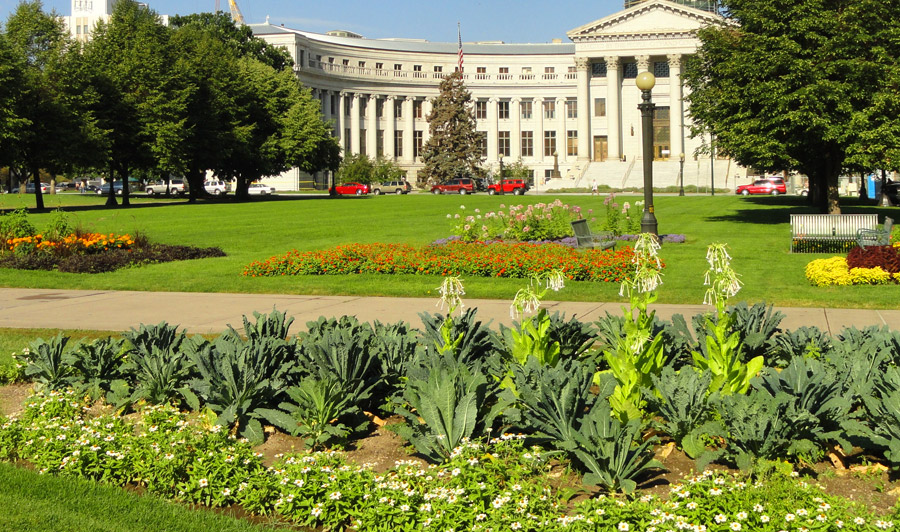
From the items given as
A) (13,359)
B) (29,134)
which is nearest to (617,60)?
(29,134)

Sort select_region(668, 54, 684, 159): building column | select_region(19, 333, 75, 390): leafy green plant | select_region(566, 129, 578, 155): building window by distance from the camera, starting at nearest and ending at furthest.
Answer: select_region(19, 333, 75, 390): leafy green plant
select_region(668, 54, 684, 159): building column
select_region(566, 129, 578, 155): building window

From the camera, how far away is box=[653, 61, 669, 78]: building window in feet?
370

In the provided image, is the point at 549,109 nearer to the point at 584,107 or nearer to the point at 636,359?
→ the point at 584,107

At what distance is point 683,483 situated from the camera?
19.5 feet

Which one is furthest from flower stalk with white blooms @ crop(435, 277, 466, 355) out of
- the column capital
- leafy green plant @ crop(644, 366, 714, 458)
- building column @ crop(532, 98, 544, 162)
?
building column @ crop(532, 98, 544, 162)

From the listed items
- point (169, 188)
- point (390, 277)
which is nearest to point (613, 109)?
point (169, 188)

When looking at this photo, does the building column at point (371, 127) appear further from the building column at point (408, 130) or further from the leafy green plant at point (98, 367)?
the leafy green plant at point (98, 367)

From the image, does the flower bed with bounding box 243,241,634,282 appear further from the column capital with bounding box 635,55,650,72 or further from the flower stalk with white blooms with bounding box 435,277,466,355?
the column capital with bounding box 635,55,650,72

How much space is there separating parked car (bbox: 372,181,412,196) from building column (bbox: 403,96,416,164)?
30.6 meters

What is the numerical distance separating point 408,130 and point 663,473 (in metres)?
126

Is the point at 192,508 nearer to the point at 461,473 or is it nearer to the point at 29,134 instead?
the point at 461,473

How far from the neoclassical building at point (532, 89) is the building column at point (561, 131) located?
0.45ft

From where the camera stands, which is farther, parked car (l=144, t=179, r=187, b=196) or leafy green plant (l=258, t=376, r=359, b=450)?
parked car (l=144, t=179, r=187, b=196)

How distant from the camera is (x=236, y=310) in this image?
48.5ft
